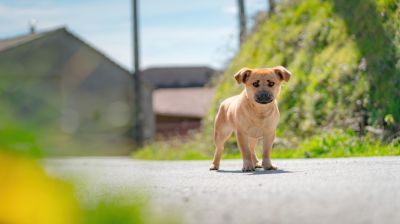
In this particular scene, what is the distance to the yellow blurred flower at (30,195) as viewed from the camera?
225 cm

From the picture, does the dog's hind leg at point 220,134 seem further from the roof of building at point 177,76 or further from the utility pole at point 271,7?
the roof of building at point 177,76

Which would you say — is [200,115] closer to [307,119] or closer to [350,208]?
[307,119]

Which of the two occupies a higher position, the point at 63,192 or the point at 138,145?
the point at 63,192

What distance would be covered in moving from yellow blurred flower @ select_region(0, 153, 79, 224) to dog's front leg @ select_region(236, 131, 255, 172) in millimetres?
5930

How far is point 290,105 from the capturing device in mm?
16516

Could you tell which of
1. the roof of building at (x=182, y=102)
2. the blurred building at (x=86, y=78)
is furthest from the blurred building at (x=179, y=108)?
the blurred building at (x=86, y=78)

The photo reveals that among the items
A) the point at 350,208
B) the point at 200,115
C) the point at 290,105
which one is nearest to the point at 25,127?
the point at 350,208

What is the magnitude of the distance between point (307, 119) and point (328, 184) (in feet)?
32.5

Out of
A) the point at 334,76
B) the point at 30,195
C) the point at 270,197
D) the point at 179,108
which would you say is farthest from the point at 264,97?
the point at 179,108

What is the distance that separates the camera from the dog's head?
841cm

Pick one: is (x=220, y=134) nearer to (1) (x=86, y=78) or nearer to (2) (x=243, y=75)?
(2) (x=243, y=75)

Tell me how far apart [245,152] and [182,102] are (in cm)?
3937

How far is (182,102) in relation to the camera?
157 ft

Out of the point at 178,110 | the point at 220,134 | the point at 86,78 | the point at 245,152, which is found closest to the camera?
the point at 245,152
